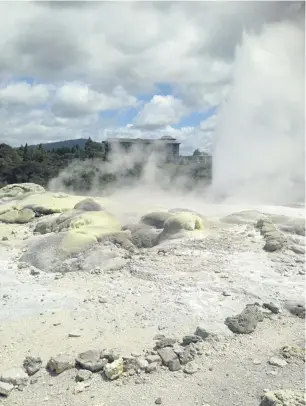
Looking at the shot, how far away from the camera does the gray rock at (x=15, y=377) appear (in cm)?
469

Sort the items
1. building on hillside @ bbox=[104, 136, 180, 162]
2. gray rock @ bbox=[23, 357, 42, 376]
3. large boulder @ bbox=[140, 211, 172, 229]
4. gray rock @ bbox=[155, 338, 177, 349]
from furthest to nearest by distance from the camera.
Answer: building on hillside @ bbox=[104, 136, 180, 162], large boulder @ bbox=[140, 211, 172, 229], gray rock @ bbox=[155, 338, 177, 349], gray rock @ bbox=[23, 357, 42, 376]

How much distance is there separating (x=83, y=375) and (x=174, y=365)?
2.86 feet

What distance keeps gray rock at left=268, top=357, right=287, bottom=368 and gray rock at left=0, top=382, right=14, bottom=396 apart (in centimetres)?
249

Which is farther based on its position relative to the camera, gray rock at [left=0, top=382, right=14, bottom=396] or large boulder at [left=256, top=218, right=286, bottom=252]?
large boulder at [left=256, top=218, right=286, bottom=252]

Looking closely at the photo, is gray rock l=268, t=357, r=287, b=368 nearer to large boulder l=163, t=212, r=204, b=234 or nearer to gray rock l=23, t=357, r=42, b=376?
gray rock l=23, t=357, r=42, b=376

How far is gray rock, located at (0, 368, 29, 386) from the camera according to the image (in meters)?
4.69

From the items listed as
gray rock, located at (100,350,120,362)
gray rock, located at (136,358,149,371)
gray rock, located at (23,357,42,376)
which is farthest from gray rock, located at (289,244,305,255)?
gray rock, located at (23,357,42,376)

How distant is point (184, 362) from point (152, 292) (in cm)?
180

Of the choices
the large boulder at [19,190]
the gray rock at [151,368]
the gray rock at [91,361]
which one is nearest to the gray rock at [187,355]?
the gray rock at [151,368]

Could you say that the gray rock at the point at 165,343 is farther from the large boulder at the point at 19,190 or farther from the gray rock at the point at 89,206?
the large boulder at the point at 19,190

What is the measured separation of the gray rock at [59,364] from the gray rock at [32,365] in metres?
0.11

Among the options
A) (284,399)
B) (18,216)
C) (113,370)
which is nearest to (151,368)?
(113,370)

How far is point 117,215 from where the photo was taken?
10.7 meters

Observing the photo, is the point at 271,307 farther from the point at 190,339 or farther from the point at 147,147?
the point at 147,147
